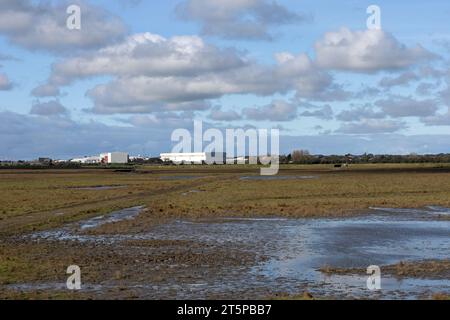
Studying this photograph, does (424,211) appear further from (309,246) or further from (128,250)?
(128,250)

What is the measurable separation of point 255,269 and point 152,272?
2613mm

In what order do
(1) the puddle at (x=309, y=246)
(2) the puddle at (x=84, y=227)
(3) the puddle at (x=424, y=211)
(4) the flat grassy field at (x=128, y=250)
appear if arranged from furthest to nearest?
(3) the puddle at (x=424, y=211)
(2) the puddle at (x=84, y=227)
(4) the flat grassy field at (x=128, y=250)
(1) the puddle at (x=309, y=246)

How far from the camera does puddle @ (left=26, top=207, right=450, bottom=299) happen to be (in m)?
13.1

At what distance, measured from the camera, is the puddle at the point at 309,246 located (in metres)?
13.1

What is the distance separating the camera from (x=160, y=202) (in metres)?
40.3

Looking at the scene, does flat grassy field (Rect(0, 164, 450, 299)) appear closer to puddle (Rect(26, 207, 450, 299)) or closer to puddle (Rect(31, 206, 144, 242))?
puddle (Rect(26, 207, 450, 299))

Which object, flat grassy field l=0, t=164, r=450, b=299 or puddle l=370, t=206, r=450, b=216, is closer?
flat grassy field l=0, t=164, r=450, b=299

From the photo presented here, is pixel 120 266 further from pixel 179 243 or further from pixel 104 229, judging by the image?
pixel 104 229

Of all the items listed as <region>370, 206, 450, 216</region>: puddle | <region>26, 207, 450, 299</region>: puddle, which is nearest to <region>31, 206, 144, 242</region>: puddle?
<region>26, 207, 450, 299</region>: puddle

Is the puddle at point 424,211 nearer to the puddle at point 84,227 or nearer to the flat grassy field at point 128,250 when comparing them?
the flat grassy field at point 128,250

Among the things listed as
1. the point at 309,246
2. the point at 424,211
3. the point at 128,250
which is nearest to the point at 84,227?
the point at 128,250

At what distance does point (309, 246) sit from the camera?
20031mm

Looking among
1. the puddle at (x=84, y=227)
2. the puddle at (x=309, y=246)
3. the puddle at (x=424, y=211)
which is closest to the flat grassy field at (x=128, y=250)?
the puddle at (x=309, y=246)

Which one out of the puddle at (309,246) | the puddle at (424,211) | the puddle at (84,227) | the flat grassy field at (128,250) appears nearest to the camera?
the puddle at (309,246)
